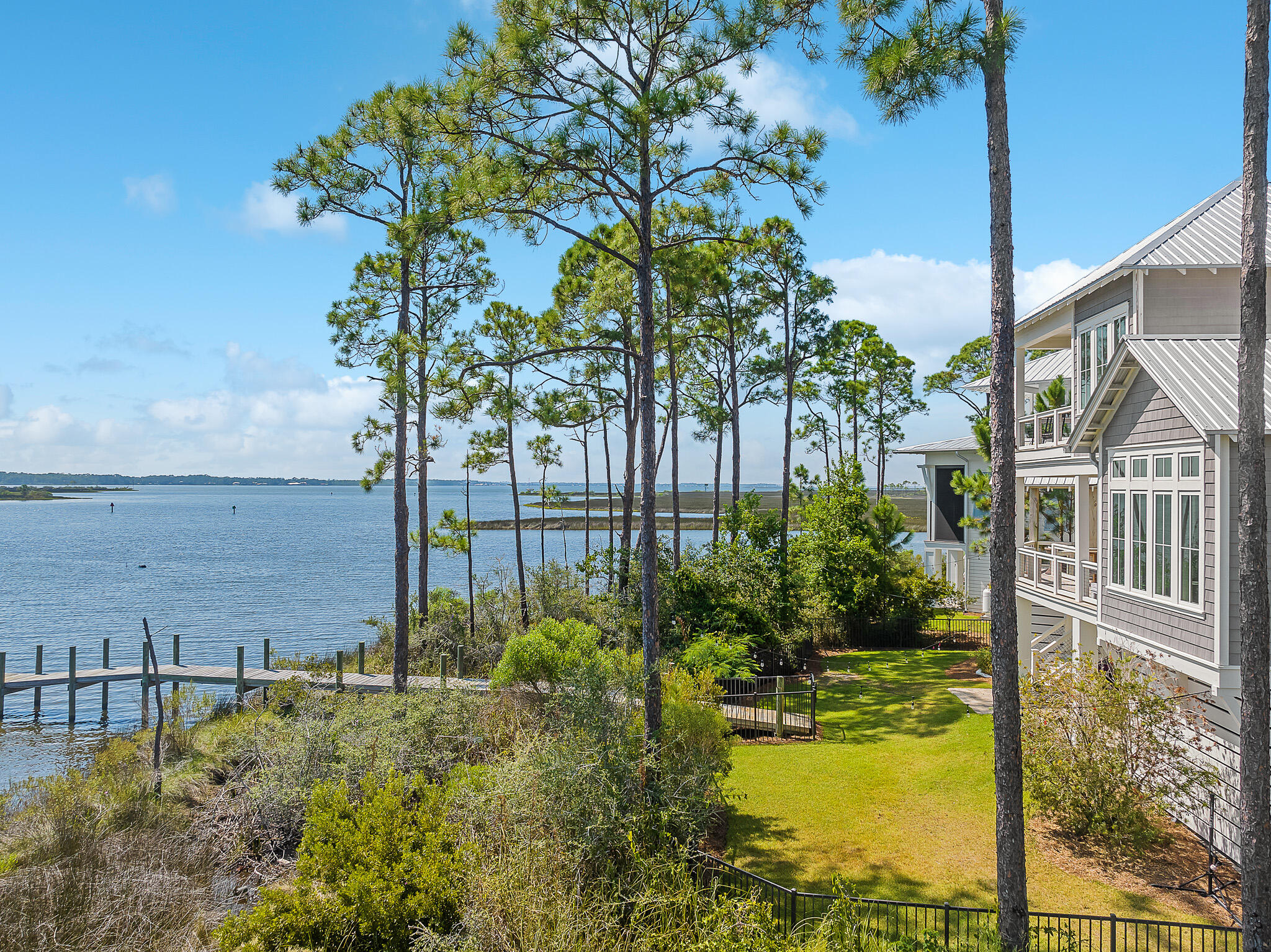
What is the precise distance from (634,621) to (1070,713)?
11.2 meters

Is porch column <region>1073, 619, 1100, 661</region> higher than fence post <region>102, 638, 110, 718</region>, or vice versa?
porch column <region>1073, 619, 1100, 661</region>

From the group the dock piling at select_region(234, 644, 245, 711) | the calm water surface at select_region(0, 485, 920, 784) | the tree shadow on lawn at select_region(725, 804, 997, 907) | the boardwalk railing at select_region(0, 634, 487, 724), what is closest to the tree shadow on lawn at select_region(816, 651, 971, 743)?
the tree shadow on lawn at select_region(725, 804, 997, 907)

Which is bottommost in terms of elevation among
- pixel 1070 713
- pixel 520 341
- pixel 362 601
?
pixel 362 601

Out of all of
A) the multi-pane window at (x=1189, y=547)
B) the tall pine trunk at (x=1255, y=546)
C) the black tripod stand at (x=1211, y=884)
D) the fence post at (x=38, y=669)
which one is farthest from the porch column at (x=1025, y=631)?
the fence post at (x=38, y=669)

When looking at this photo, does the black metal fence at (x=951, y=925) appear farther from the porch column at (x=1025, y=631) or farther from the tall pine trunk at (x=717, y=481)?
the tall pine trunk at (x=717, y=481)

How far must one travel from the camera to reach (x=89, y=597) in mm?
41938

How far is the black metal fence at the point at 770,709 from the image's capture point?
1545 cm

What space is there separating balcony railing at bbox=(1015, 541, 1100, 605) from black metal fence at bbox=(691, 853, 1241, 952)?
661 cm

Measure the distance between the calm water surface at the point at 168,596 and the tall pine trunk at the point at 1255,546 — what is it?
22985 mm

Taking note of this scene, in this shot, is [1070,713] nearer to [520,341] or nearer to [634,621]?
[634,621]

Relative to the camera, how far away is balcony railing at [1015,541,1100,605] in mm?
14164

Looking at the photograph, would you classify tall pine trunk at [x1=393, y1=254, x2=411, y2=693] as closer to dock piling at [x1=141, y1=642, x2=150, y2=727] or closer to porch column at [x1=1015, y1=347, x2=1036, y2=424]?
dock piling at [x1=141, y1=642, x2=150, y2=727]

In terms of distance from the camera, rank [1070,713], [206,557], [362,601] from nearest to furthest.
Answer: [1070,713]
[362,601]
[206,557]

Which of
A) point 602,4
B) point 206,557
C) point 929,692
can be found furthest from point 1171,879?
point 206,557
